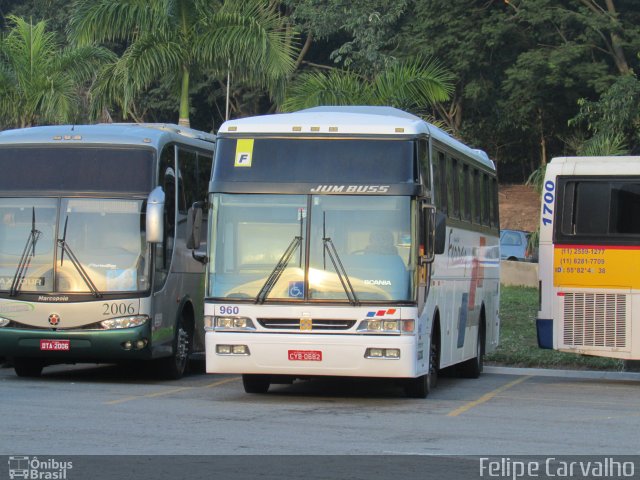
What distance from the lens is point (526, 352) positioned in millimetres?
23344

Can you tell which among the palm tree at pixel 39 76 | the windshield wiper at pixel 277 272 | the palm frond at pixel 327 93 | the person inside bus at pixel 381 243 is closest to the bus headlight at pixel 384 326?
the person inside bus at pixel 381 243

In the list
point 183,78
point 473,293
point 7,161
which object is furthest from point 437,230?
point 183,78

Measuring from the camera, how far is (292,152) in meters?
15.1

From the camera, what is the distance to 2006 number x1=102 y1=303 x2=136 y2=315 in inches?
677

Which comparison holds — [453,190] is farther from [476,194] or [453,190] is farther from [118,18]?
[118,18]

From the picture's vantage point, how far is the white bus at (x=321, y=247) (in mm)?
14477

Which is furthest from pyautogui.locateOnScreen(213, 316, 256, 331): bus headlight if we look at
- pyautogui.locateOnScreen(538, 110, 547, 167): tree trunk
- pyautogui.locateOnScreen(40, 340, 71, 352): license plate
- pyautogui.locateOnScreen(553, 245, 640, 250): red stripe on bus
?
pyautogui.locateOnScreen(538, 110, 547, 167): tree trunk

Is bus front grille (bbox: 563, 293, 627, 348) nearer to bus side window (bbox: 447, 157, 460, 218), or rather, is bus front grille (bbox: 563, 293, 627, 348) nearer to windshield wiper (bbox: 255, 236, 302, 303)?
bus side window (bbox: 447, 157, 460, 218)

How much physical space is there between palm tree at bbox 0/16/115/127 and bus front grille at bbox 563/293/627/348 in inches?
557
